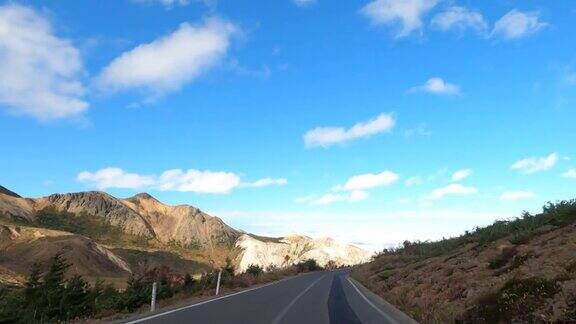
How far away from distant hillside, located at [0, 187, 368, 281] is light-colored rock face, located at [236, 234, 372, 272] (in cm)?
39

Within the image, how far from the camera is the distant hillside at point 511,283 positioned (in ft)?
34.7

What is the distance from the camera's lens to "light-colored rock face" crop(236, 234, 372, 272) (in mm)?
152000

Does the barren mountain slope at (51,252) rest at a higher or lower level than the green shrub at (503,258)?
higher

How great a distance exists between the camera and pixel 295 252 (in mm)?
170750

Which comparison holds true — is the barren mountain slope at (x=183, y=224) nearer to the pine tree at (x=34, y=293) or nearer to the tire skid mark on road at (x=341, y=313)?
the pine tree at (x=34, y=293)

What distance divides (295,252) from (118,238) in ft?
176

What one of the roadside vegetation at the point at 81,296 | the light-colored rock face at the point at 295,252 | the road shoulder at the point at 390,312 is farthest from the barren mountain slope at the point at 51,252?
the road shoulder at the point at 390,312

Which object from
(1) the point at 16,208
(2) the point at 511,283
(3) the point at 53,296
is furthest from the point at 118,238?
(2) the point at 511,283

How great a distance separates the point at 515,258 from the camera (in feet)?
55.6

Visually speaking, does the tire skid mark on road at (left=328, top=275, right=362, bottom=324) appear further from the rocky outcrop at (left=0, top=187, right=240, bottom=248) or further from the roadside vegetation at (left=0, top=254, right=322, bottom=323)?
the rocky outcrop at (left=0, top=187, right=240, bottom=248)

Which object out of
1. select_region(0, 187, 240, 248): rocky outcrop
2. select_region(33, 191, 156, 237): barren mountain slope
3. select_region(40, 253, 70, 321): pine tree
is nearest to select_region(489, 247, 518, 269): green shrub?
select_region(40, 253, 70, 321): pine tree

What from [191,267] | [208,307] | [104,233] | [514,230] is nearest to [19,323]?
[208,307]

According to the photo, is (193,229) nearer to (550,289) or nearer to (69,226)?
(69,226)

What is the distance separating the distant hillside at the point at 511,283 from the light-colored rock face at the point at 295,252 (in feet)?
403
